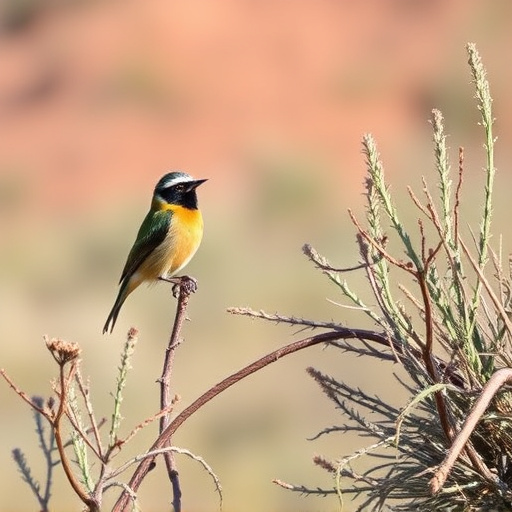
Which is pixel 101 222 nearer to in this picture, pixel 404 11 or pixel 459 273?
pixel 404 11

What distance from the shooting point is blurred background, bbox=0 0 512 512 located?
13.8 metres

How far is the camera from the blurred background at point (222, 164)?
45.3 ft

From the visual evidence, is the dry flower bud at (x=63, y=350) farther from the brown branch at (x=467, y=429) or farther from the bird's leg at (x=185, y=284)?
the bird's leg at (x=185, y=284)

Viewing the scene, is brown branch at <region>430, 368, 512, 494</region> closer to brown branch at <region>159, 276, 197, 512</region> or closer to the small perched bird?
brown branch at <region>159, 276, 197, 512</region>

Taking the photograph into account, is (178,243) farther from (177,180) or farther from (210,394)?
(210,394)

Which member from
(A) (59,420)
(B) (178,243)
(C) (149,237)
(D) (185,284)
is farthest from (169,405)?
(C) (149,237)

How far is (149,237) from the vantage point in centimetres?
597

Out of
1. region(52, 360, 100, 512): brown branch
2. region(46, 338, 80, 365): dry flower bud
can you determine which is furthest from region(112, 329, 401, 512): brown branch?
region(46, 338, 80, 365): dry flower bud

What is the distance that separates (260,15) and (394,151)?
925 centimetres

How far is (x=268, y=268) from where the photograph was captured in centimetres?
1995

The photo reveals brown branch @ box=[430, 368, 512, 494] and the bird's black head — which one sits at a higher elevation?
the bird's black head

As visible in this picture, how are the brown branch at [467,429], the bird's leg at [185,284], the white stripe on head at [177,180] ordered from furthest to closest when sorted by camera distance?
the white stripe on head at [177,180] → the bird's leg at [185,284] → the brown branch at [467,429]

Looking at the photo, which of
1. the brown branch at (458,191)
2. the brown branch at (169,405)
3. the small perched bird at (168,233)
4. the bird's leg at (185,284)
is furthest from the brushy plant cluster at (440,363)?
the small perched bird at (168,233)

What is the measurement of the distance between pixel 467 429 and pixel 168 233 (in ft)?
15.4
